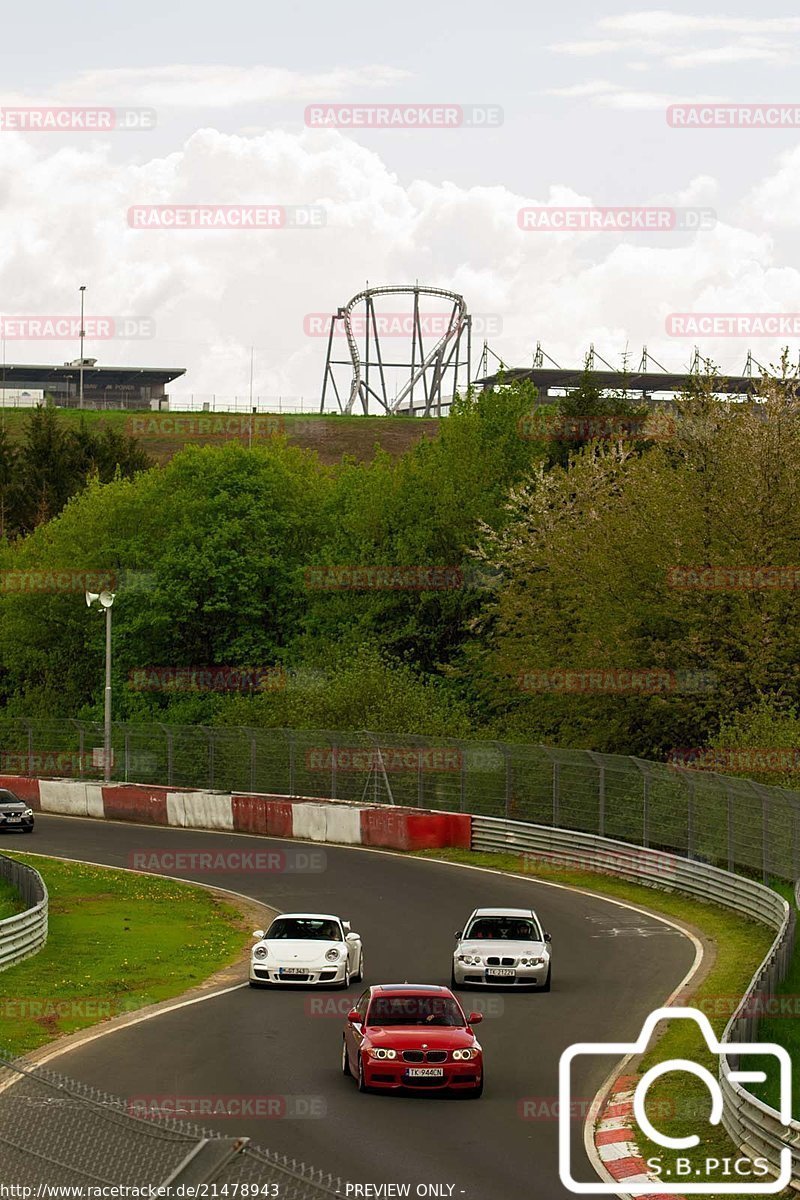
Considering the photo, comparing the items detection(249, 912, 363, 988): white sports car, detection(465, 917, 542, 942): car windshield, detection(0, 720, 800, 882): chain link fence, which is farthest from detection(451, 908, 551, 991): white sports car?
detection(0, 720, 800, 882): chain link fence

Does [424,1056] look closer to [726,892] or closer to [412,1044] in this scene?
[412,1044]

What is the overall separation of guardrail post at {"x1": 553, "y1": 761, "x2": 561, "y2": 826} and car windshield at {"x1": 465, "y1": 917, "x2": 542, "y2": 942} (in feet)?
52.4

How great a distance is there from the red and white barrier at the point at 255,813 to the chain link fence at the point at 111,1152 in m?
31.0

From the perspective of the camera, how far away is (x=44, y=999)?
79.7 feet

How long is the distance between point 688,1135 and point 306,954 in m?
10.3

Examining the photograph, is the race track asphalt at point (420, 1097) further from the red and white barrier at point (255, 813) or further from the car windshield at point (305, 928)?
the red and white barrier at point (255, 813)

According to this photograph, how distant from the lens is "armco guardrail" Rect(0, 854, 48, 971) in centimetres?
2719

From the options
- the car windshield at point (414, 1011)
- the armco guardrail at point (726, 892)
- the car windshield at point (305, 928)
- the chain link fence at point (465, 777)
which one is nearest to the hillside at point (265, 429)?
the chain link fence at point (465, 777)

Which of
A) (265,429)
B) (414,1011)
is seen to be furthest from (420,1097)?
(265,429)

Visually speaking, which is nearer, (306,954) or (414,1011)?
(414,1011)

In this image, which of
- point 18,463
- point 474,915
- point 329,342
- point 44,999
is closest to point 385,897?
point 474,915

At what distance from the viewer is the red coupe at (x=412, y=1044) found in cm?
1767

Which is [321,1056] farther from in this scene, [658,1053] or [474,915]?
[474,915]

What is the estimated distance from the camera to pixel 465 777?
45.4 m
